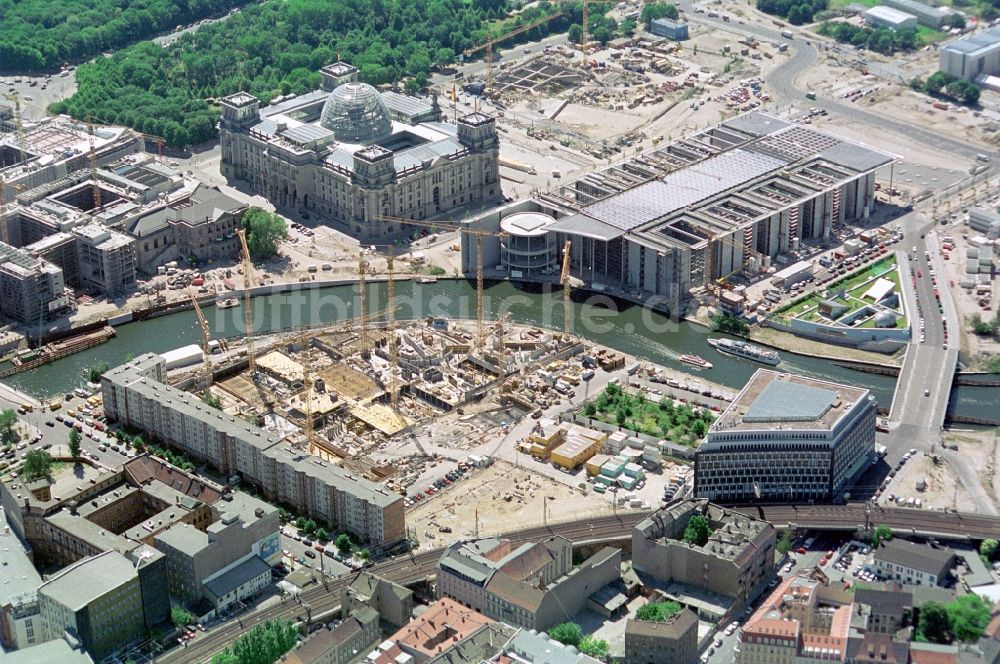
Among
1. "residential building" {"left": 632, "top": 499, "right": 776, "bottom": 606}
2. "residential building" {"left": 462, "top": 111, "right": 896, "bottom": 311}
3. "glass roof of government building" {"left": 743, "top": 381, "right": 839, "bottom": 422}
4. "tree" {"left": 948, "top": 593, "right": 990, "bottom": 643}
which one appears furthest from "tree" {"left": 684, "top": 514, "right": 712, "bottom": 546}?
"residential building" {"left": 462, "top": 111, "right": 896, "bottom": 311}

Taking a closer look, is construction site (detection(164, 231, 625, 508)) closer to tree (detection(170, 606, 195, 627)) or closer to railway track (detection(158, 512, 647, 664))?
railway track (detection(158, 512, 647, 664))

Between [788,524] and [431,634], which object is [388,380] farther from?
[431,634]

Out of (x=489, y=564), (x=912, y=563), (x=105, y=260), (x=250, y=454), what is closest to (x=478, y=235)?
(x=105, y=260)

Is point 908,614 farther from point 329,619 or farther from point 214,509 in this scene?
point 214,509

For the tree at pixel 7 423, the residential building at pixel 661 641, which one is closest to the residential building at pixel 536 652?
the residential building at pixel 661 641

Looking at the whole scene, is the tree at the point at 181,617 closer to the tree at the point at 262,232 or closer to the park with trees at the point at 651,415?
the park with trees at the point at 651,415
